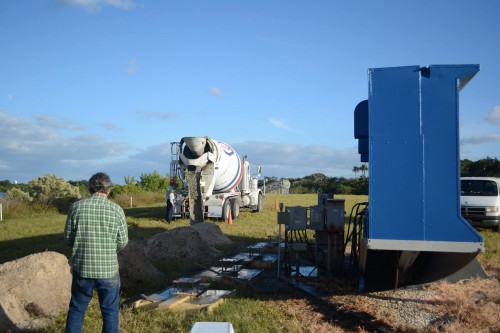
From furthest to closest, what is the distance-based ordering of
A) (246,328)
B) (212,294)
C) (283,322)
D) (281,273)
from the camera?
(281,273), (212,294), (283,322), (246,328)

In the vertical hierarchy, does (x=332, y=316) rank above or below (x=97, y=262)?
below

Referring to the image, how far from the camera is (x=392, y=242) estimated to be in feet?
19.0

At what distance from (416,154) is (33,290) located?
5323 mm

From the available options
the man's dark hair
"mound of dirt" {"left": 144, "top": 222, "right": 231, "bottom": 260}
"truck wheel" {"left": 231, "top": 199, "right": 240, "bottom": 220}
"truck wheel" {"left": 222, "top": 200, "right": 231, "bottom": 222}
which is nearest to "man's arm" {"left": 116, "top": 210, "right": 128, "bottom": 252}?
the man's dark hair

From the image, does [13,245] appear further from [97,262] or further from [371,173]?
[371,173]

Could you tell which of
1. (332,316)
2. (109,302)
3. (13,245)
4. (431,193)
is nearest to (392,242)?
(431,193)

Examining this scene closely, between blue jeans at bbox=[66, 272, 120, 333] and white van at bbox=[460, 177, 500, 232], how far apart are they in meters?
13.6

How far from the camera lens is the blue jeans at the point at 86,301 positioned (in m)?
4.44

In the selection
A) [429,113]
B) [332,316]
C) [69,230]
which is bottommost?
[332,316]

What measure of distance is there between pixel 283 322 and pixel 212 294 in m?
1.56

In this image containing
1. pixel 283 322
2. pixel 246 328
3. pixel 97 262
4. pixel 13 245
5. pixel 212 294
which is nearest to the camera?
pixel 97 262

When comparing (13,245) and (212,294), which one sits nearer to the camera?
(212,294)

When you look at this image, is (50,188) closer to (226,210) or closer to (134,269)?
(226,210)

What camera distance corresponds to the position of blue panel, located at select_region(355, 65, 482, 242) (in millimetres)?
5719
